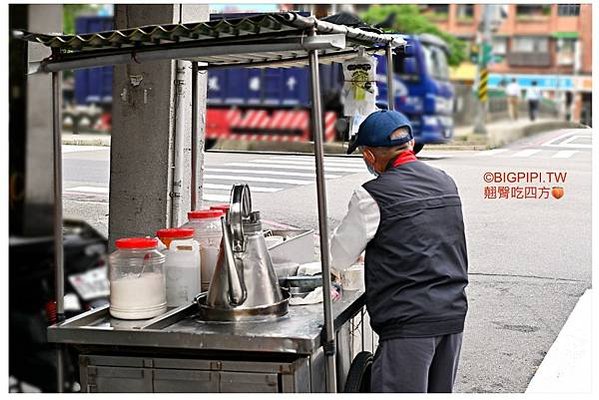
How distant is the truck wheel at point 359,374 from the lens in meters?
3.28

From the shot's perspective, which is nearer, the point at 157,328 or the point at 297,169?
the point at 157,328

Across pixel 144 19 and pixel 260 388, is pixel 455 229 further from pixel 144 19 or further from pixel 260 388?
pixel 144 19

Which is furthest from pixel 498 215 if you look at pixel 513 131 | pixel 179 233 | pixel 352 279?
pixel 179 233

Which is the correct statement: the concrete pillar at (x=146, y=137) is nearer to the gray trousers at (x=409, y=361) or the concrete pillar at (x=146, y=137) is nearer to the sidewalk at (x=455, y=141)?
the sidewalk at (x=455, y=141)

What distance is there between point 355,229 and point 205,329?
2.14 feet

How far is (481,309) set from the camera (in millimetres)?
7027

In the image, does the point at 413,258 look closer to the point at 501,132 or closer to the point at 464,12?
the point at 501,132

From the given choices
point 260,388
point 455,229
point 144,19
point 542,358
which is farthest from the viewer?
point 542,358

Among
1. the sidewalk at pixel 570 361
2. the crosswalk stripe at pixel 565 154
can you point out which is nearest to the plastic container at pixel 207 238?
the sidewalk at pixel 570 361

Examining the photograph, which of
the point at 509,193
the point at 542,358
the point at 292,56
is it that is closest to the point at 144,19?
the point at 292,56

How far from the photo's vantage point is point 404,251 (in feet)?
9.65

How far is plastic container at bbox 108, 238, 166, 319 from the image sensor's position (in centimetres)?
302

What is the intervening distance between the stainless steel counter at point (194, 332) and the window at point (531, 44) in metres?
32.5

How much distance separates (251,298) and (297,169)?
3202 mm
